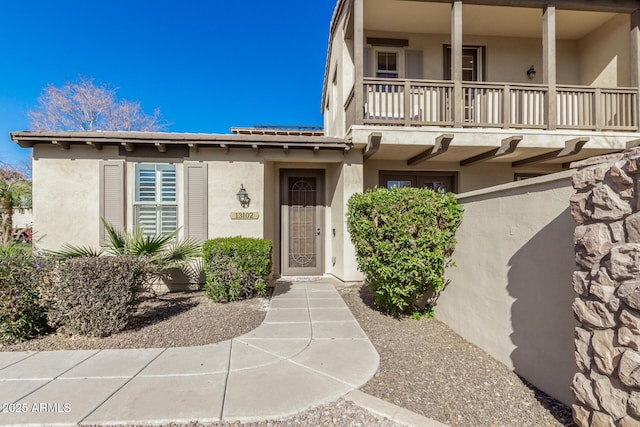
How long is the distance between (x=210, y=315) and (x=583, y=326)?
4.61m

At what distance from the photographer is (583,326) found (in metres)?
2.11

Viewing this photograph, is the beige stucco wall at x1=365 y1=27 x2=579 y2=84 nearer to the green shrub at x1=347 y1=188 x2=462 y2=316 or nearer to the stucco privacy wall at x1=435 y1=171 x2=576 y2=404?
the green shrub at x1=347 y1=188 x2=462 y2=316

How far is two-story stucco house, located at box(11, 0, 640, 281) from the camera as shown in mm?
5938

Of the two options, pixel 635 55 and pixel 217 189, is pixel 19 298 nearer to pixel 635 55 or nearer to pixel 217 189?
pixel 217 189

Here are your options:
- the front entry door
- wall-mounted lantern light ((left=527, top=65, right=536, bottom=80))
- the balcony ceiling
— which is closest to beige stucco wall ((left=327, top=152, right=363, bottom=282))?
the front entry door

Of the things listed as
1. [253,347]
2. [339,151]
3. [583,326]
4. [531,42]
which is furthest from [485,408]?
[531,42]

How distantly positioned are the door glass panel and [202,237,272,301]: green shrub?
6.87 feet

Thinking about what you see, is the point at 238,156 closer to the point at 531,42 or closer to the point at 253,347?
the point at 253,347

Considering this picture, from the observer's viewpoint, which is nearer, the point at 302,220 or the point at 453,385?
the point at 453,385

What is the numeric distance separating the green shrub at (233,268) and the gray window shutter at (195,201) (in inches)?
43.0

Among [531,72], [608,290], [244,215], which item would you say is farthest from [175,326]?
[531,72]

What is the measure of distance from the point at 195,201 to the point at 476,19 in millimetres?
8321

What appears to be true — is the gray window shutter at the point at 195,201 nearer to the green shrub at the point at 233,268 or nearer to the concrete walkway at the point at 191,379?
the green shrub at the point at 233,268

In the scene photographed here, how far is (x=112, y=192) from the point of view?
607 cm
